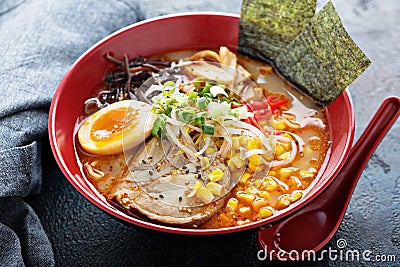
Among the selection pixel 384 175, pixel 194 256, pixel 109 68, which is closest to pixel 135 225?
pixel 194 256

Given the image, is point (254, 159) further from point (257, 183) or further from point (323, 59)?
point (323, 59)

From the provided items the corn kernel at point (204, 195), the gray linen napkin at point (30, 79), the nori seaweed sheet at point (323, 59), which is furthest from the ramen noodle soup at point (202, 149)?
the gray linen napkin at point (30, 79)

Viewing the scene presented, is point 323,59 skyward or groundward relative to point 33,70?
skyward

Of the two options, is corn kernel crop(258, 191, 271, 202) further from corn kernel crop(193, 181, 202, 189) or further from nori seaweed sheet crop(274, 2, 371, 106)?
nori seaweed sheet crop(274, 2, 371, 106)

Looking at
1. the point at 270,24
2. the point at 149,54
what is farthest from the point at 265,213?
the point at 149,54

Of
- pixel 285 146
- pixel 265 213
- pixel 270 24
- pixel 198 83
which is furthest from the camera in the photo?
pixel 270 24

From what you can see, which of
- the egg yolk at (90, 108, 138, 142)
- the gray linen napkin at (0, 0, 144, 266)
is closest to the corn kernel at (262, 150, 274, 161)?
the egg yolk at (90, 108, 138, 142)
